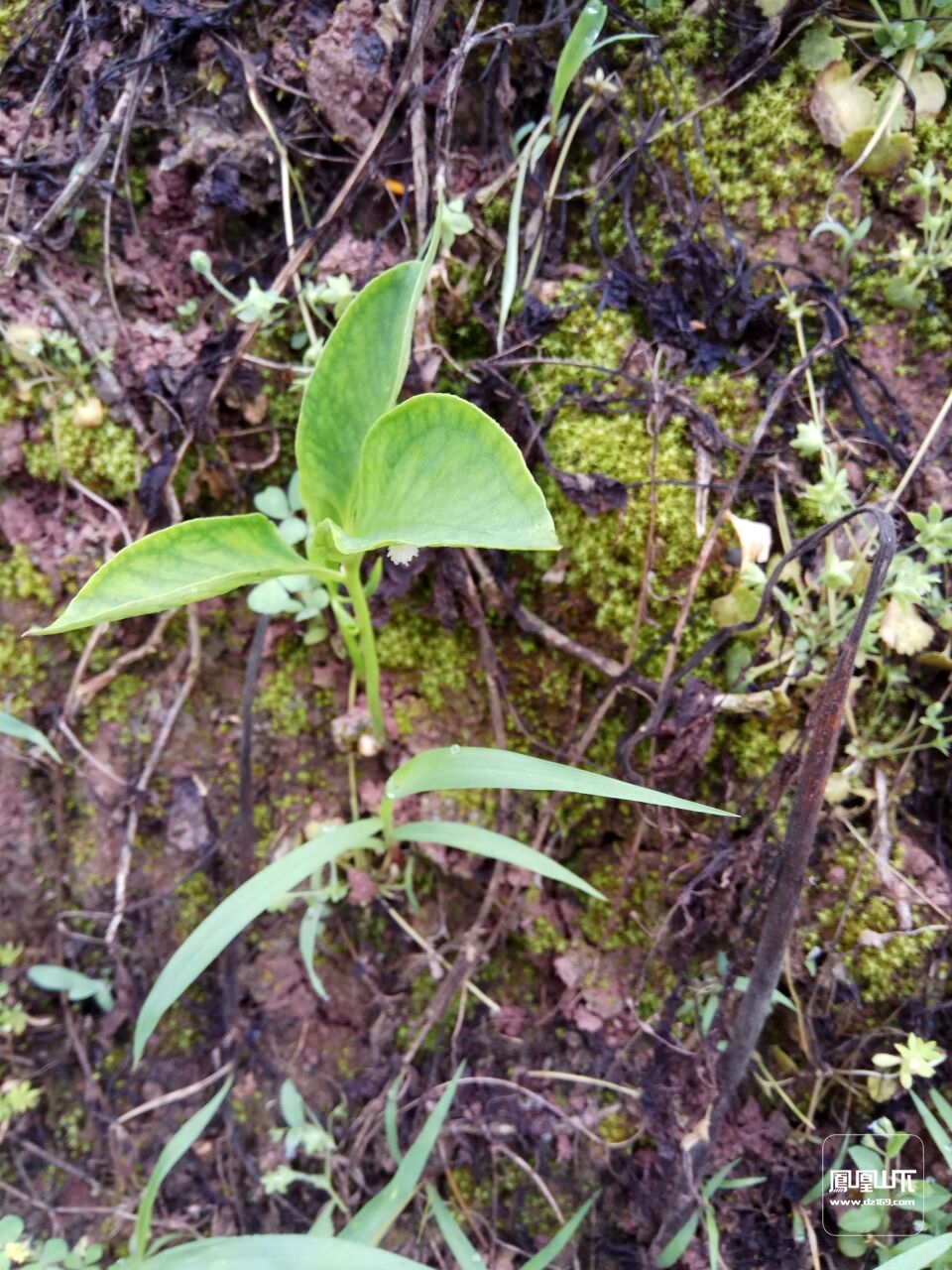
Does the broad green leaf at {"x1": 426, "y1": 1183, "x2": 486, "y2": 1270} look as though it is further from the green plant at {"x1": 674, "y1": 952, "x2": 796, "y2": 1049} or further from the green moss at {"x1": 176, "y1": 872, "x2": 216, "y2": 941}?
the green moss at {"x1": 176, "y1": 872, "x2": 216, "y2": 941}

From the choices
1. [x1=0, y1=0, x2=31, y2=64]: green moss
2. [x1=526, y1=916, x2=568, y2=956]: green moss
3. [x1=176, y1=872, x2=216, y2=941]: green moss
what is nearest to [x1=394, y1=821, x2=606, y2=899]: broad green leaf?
[x1=526, y1=916, x2=568, y2=956]: green moss

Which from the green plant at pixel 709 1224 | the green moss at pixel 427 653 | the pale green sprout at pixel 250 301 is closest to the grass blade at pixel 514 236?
the pale green sprout at pixel 250 301

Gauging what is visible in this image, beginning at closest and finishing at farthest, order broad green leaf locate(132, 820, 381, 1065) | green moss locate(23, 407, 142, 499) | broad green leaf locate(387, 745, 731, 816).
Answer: broad green leaf locate(387, 745, 731, 816), broad green leaf locate(132, 820, 381, 1065), green moss locate(23, 407, 142, 499)

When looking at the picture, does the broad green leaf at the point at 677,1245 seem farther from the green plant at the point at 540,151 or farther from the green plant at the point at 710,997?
the green plant at the point at 540,151

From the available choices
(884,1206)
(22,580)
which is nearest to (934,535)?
(884,1206)

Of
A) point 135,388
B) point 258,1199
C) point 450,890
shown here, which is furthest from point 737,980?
point 135,388

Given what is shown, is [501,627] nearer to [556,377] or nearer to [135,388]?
[556,377]

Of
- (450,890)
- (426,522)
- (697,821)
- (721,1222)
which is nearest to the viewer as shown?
(426,522)
